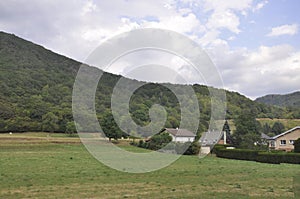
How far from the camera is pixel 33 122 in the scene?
65.4 meters

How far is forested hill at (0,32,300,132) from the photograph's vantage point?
4412 cm

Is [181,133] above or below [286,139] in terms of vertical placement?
above

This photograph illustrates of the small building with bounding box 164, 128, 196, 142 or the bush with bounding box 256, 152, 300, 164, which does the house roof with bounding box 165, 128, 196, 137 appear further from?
the bush with bounding box 256, 152, 300, 164

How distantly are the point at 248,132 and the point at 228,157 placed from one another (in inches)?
580

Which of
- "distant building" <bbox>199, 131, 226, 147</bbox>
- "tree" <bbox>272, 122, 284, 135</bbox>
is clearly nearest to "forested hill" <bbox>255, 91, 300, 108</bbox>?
"tree" <bbox>272, 122, 284, 135</bbox>

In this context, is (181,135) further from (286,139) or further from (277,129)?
(277,129)

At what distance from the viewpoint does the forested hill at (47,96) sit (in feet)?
145

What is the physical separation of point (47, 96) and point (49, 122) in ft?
43.3

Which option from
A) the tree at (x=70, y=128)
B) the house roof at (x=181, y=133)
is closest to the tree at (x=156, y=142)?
the house roof at (x=181, y=133)

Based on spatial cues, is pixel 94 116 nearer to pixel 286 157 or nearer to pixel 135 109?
pixel 135 109

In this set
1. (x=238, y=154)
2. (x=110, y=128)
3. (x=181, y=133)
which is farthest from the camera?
(x=181, y=133)

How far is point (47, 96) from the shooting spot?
253 feet

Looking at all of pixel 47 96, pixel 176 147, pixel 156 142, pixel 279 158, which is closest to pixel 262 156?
pixel 279 158

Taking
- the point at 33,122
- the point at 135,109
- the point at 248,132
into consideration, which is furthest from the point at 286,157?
the point at 33,122
